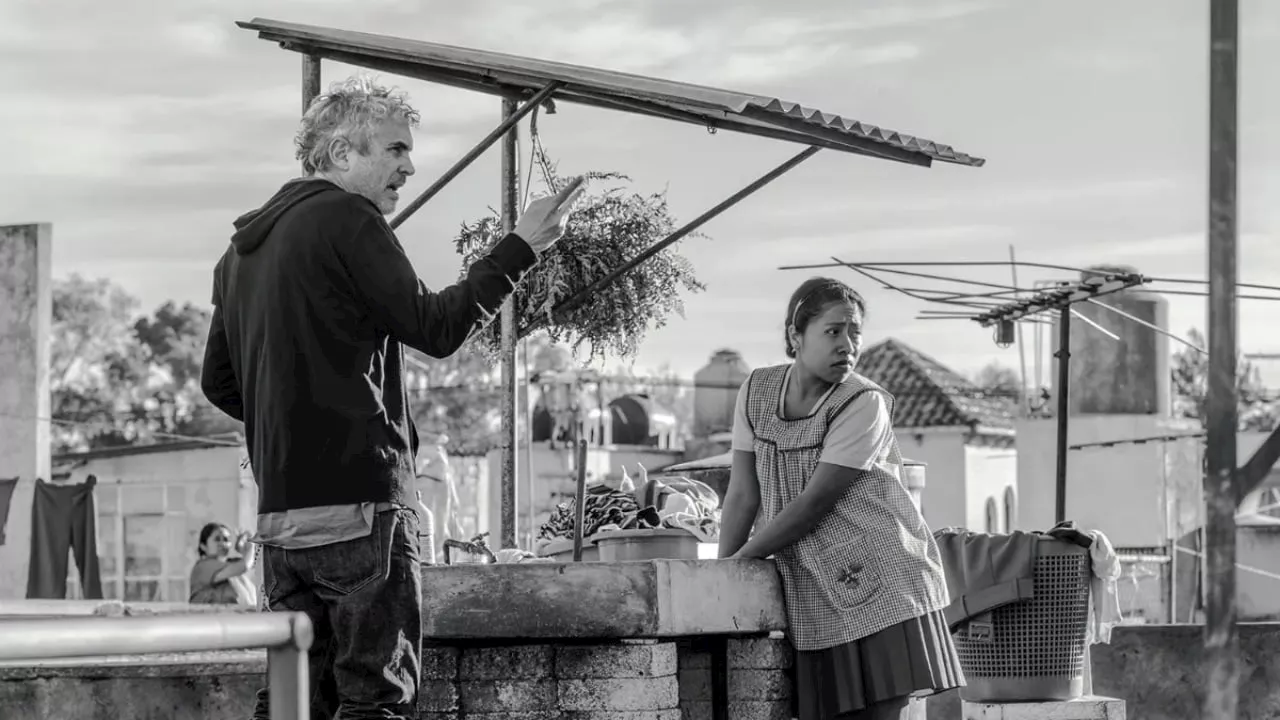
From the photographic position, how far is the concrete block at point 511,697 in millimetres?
5277

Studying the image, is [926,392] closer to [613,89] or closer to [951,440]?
[951,440]

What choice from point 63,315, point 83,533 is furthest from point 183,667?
point 63,315

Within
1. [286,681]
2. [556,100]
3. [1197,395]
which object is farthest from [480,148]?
[1197,395]

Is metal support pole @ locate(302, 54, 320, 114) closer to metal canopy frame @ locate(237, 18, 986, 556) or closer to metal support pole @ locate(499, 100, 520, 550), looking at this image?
metal canopy frame @ locate(237, 18, 986, 556)

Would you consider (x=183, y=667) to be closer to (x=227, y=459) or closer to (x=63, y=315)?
(x=227, y=459)

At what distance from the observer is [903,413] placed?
4053 cm

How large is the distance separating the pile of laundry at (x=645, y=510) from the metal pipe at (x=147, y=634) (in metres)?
3.44

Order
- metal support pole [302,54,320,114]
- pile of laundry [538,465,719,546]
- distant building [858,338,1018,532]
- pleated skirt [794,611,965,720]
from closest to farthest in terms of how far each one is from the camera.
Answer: pleated skirt [794,611,965,720]
pile of laundry [538,465,719,546]
metal support pole [302,54,320,114]
distant building [858,338,1018,532]

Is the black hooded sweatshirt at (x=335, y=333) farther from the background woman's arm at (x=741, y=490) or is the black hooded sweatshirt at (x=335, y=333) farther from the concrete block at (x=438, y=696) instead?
the background woman's arm at (x=741, y=490)

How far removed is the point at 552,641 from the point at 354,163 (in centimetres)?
164

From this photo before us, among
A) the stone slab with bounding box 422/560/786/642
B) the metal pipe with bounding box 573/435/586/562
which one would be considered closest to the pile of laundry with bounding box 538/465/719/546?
the metal pipe with bounding box 573/435/586/562

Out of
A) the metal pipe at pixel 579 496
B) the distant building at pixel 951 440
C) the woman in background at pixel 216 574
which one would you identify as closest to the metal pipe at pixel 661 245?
the metal pipe at pixel 579 496

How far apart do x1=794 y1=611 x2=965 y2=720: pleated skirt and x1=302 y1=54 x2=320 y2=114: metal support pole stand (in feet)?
10.2

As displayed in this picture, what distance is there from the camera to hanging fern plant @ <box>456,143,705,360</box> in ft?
26.3
